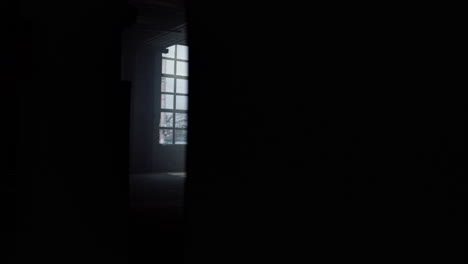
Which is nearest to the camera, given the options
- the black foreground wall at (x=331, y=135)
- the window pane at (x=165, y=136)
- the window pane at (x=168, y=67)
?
the black foreground wall at (x=331, y=135)

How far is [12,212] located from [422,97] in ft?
8.48

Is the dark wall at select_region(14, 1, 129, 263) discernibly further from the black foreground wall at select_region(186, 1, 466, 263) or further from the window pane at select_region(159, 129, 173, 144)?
the window pane at select_region(159, 129, 173, 144)

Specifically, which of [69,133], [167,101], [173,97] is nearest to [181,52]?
[173,97]

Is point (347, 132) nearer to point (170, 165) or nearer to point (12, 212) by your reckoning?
point (12, 212)

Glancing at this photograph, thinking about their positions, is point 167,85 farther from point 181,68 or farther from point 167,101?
point 181,68

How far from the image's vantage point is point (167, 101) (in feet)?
36.3

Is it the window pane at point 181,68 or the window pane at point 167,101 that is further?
the window pane at point 181,68

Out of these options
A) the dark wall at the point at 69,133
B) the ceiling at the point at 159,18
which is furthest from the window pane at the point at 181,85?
the dark wall at the point at 69,133

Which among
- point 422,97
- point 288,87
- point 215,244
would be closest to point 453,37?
point 422,97

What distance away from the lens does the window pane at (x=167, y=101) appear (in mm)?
11000

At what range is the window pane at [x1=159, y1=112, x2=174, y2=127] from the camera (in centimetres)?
1101

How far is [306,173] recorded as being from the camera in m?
0.99

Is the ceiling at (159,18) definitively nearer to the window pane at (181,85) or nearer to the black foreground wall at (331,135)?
the window pane at (181,85)

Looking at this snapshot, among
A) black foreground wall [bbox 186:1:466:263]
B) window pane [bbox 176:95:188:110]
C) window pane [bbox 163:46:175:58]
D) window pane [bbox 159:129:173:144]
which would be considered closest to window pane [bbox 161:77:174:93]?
window pane [bbox 176:95:188:110]
